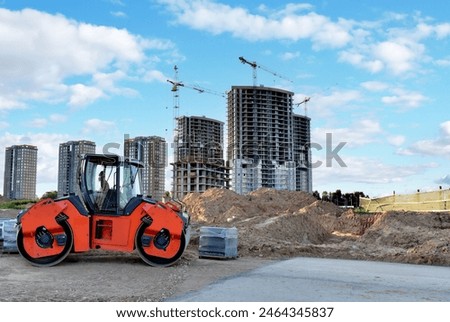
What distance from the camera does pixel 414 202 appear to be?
3581cm

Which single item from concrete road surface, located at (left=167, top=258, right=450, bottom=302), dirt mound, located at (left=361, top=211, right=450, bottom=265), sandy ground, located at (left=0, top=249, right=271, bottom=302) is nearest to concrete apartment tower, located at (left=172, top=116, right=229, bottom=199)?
dirt mound, located at (left=361, top=211, right=450, bottom=265)

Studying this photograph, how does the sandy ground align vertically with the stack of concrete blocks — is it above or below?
below

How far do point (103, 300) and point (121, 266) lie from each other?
4362 millimetres

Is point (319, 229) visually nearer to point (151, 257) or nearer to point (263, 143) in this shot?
point (151, 257)

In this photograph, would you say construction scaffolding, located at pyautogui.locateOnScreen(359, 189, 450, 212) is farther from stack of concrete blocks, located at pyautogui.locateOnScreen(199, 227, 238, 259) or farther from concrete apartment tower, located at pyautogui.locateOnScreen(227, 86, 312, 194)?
concrete apartment tower, located at pyautogui.locateOnScreen(227, 86, 312, 194)

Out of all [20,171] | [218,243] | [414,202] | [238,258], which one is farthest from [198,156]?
[218,243]

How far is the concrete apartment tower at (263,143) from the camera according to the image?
66312 mm

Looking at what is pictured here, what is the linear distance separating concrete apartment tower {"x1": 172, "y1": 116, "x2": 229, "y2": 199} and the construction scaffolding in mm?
31602

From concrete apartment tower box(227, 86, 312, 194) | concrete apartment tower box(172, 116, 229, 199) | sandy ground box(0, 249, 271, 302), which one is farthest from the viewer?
concrete apartment tower box(172, 116, 229, 199)

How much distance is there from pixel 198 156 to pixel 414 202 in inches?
1674

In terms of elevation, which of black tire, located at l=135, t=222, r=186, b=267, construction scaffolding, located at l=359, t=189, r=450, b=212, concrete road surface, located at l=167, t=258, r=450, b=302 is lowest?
concrete road surface, located at l=167, t=258, r=450, b=302

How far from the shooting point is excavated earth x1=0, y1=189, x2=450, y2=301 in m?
9.14

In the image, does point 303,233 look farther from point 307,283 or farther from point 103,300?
point 103,300
